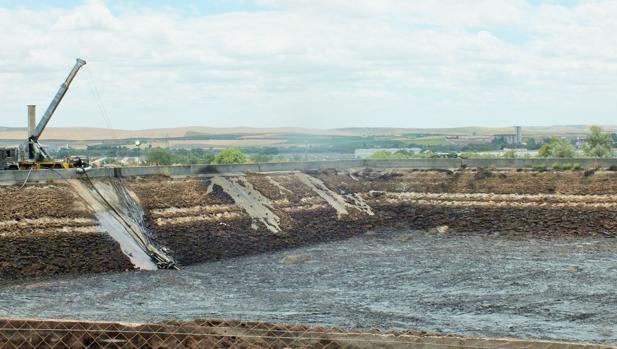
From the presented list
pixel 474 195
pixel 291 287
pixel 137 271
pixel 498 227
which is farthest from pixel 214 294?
pixel 474 195

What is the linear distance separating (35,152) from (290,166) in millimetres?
20278

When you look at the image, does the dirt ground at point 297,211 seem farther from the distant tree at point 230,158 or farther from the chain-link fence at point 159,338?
the distant tree at point 230,158

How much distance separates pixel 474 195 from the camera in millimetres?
73938

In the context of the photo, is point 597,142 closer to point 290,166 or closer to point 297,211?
point 290,166

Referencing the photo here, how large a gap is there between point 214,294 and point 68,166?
24511 millimetres

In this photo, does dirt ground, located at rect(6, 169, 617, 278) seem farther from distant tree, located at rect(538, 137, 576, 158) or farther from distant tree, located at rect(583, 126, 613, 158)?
distant tree, located at rect(583, 126, 613, 158)

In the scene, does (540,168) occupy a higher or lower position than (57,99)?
lower

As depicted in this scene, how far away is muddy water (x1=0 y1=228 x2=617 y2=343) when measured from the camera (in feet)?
118

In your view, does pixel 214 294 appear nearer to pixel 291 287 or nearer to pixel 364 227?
pixel 291 287

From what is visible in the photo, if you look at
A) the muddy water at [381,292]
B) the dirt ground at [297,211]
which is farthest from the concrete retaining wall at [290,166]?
the muddy water at [381,292]

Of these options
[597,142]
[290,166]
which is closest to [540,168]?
[290,166]

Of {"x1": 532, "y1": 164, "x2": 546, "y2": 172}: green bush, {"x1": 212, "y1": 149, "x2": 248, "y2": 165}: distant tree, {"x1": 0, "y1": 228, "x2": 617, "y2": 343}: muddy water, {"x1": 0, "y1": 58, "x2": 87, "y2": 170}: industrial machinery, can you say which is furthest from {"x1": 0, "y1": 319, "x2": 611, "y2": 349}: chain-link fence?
{"x1": 212, "y1": 149, "x2": 248, "y2": 165}: distant tree

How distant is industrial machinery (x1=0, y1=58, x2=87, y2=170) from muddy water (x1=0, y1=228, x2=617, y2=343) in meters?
15.7

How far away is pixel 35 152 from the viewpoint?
66.4m
